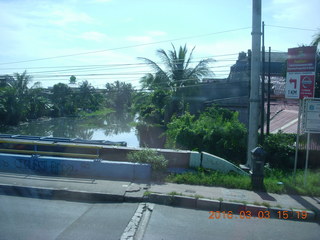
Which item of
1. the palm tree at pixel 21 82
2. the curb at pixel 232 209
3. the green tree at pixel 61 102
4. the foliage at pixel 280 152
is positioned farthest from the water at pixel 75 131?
the curb at pixel 232 209

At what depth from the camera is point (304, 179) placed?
739cm

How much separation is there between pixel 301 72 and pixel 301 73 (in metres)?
0.03

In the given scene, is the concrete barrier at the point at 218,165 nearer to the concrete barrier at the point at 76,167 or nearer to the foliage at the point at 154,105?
the concrete barrier at the point at 76,167

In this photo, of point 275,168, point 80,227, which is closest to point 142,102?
point 275,168

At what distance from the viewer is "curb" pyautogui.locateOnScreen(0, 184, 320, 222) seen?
229 inches

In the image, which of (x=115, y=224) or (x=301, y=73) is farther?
(x=301, y=73)

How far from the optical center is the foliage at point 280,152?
10.0 m

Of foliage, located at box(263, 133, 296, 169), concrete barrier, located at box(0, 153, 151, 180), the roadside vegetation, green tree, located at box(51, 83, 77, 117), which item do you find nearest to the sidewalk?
Result: concrete barrier, located at box(0, 153, 151, 180)

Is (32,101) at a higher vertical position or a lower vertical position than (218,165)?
higher

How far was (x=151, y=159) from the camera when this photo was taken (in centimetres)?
789

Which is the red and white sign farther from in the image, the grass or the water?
the water

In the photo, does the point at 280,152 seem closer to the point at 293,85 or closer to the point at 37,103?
the point at 293,85

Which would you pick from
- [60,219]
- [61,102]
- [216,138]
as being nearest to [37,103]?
[61,102]

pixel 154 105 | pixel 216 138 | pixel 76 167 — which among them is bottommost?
pixel 76 167
